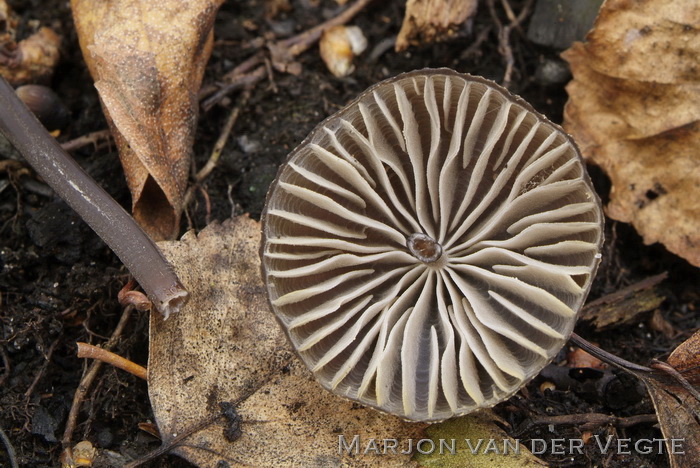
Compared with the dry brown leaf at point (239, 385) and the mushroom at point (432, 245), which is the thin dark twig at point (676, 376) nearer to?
the mushroom at point (432, 245)

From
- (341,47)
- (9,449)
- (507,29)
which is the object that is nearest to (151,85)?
(341,47)

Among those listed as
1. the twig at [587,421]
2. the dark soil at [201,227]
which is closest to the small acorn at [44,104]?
the dark soil at [201,227]

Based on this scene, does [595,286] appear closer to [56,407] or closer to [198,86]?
[198,86]

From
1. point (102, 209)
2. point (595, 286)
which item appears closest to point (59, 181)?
point (102, 209)

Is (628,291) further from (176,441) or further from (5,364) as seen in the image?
(5,364)

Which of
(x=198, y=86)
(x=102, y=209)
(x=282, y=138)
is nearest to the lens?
(x=102, y=209)

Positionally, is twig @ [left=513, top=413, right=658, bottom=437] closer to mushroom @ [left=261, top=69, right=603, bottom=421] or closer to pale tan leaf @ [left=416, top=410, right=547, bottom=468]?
pale tan leaf @ [left=416, top=410, right=547, bottom=468]

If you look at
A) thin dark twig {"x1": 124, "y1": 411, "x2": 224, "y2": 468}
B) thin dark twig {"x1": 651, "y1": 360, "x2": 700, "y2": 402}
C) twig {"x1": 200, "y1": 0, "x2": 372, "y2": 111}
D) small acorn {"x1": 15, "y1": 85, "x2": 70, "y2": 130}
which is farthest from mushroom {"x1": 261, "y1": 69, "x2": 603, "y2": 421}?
small acorn {"x1": 15, "y1": 85, "x2": 70, "y2": 130}
